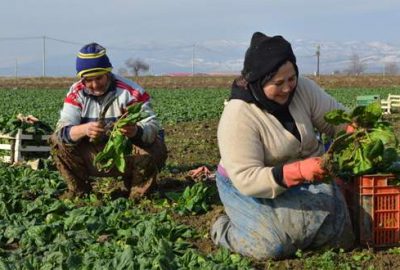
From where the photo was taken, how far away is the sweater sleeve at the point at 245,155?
4535 millimetres

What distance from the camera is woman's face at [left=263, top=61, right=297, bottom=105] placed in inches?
180

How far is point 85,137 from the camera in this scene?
6469mm

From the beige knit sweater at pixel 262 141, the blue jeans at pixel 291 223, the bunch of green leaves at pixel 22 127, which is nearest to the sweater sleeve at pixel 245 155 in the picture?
the beige knit sweater at pixel 262 141

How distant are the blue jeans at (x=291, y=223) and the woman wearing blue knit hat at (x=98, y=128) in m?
1.65

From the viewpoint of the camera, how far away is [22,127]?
8.97 metres

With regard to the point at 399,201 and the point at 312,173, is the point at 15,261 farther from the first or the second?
the point at 399,201

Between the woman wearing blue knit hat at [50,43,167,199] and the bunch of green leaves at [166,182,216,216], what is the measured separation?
54 centimetres

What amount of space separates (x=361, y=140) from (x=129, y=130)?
7.18ft

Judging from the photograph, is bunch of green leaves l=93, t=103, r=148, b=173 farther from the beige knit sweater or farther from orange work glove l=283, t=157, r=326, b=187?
orange work glove l=283, t=157, r=326, b=187

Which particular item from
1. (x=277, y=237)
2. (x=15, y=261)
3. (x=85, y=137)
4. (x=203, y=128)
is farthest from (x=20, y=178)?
(x=203, y=128)

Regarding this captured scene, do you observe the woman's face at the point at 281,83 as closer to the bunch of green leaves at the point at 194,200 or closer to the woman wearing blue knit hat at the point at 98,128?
the bunch of green leaves at the point at 194,200

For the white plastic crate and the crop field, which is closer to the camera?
the crop field

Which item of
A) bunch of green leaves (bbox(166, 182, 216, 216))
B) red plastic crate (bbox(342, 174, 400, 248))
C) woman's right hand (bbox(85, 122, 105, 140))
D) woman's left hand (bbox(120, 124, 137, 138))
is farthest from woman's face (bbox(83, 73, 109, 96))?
red plastic crate (bbox(342, 174, 400, 248))

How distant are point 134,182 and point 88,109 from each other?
82 cm
